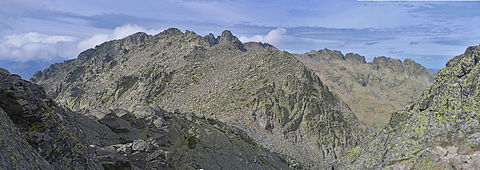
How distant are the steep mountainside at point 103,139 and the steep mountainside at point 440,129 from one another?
1193 cm

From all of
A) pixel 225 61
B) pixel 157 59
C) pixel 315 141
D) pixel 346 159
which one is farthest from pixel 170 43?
pixel 346 159

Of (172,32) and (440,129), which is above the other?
(172,32)

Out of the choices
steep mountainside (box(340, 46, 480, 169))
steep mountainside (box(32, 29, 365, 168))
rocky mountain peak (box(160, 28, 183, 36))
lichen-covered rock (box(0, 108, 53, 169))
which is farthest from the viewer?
rocky mountain peak (box(160, 28, 183, 36))

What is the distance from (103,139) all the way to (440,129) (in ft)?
77.3

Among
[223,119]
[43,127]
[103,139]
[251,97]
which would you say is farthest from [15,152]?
[251,97]

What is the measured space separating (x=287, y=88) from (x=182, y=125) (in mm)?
47370

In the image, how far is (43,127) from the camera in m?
9.94

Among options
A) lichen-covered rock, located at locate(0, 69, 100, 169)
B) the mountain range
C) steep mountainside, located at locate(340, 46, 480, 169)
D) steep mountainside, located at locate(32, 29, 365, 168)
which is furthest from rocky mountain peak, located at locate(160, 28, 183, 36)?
steep mountainside, located at locate(340, 46, 480, 169)

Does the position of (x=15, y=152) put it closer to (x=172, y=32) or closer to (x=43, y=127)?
(x=43, y=127)

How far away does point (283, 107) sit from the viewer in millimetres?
76438

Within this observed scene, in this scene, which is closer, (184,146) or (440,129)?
(440,129)

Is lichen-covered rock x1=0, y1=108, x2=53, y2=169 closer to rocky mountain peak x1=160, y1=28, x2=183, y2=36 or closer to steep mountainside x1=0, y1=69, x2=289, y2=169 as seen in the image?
steep mountainside x1=0, y1=69, x2=289, y2=169

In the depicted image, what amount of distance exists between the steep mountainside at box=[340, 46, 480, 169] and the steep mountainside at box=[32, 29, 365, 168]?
43071 millimetres

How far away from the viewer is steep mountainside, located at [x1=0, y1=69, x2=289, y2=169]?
871 centimetres
